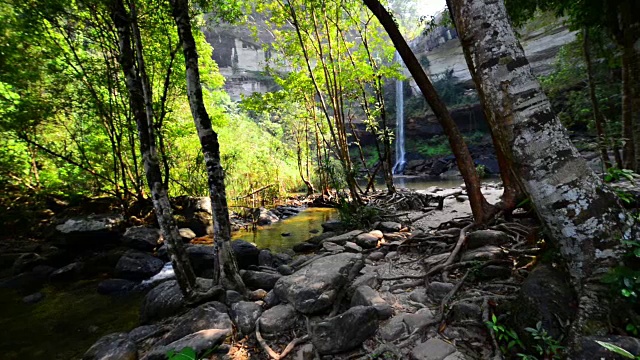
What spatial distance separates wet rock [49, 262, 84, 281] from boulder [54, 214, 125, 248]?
1.36 metres

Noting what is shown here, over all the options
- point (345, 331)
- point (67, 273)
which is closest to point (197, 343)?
point (345, 331)

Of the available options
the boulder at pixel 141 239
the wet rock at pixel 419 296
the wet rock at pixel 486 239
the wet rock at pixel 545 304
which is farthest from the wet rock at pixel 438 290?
the boulder at pixel 141 239

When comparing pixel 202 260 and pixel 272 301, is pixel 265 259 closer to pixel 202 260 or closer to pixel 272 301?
pixel 202 260

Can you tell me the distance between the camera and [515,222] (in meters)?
4.27

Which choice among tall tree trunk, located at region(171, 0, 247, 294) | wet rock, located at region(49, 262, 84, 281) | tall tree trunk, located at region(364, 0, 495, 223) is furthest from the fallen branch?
wet rock, located at region(49, 262, 84, 281)

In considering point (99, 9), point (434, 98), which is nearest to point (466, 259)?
point (434, 98)

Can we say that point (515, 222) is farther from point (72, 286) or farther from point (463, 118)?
point (463, 118)

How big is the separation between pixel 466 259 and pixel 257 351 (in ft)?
8.62

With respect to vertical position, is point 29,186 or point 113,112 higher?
point 113,112

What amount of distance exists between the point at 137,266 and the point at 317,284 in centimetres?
557

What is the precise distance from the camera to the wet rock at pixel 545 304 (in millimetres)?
1898

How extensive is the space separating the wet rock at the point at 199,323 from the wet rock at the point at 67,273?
543 centimetres

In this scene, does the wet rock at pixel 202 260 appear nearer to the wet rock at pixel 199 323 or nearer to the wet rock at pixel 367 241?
the wet rock at pixel 199 323

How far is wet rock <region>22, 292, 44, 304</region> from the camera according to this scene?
221 inches
